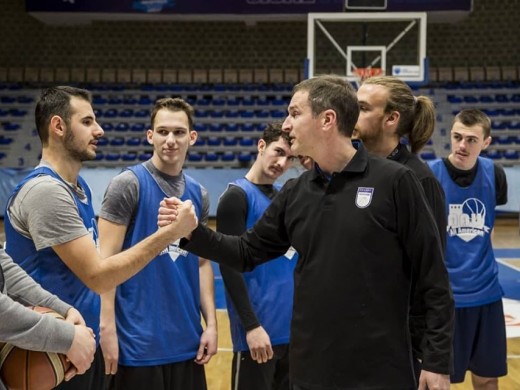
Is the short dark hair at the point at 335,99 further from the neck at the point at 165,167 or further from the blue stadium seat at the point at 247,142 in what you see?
the blue stadium seat at the point at 247,142

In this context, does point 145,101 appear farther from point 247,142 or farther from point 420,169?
point 420,169

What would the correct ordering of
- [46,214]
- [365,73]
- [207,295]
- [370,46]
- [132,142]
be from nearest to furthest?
[46,214] → [207,295] → [365,73] → [370,46] → [132,142]

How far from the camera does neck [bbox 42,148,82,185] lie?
2.63 m

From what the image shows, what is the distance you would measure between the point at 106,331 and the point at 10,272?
68 cm

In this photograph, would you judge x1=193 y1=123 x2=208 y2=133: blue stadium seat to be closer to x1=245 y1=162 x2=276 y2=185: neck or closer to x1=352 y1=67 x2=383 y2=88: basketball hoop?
x1=352 y1=67 x2=383 y2=88: basketball hoop

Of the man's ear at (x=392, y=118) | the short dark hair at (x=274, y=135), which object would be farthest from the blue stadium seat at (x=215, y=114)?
the man's ear at (x=392, y=118)

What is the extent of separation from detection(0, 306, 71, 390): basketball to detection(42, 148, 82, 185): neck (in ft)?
2.75

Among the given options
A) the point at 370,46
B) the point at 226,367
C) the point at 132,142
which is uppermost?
the point at 370,46

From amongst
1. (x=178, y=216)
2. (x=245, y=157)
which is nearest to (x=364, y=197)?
(x=178, y=216)

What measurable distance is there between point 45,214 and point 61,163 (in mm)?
337

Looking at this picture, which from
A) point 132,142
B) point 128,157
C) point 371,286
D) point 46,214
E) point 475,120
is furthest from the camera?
point 132,142

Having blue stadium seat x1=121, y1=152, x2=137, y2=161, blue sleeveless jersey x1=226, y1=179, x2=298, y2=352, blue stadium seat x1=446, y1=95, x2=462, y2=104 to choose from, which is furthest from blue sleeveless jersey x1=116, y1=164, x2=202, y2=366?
blue stadium seat x1=446, y1=95, x2=462, y2=104

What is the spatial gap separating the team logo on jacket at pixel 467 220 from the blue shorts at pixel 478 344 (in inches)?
18.2

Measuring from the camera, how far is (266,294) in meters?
3.21
